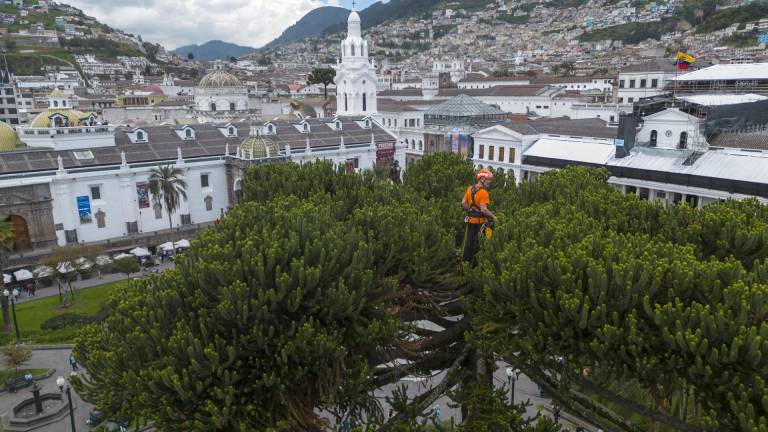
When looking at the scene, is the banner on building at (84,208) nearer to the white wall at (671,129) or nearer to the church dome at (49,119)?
the church dome at (49,119)

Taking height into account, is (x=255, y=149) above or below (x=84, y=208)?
above

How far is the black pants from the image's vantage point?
57.8 ft

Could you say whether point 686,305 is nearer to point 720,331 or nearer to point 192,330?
point 720,331

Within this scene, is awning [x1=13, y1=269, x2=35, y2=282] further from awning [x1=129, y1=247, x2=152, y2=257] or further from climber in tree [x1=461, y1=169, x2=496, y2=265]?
climber in tree [x1=461, y1=169, x2=496, y2=265]

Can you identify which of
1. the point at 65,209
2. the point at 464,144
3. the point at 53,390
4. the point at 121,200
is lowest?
the point at 53,390

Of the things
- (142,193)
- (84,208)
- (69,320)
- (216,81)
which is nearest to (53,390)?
(69,320)

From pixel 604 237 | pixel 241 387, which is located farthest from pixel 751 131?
pixel 241 387

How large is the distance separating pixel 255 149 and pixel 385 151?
16668mm

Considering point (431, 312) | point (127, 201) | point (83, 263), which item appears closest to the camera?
point (431, 312)

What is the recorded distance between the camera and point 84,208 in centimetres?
4075

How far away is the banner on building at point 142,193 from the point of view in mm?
43125

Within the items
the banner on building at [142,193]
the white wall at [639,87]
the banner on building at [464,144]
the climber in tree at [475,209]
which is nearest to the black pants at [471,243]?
the climber in tree at [475,209]

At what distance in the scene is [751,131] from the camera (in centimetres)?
4397

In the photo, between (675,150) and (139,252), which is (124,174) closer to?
(139,252)
